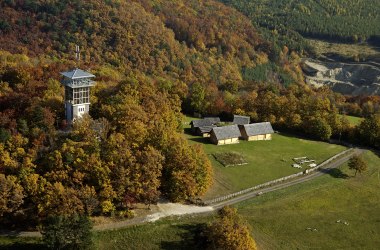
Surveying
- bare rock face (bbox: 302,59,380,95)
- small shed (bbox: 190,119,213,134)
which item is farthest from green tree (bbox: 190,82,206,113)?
bare rock face (bbox: 302,59,380,95)

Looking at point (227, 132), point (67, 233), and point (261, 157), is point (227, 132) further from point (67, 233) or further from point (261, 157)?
point (67, 233)

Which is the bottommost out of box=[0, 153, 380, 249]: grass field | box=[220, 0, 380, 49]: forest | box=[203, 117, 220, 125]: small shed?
box=[0, 153, 380, 249]: grass field

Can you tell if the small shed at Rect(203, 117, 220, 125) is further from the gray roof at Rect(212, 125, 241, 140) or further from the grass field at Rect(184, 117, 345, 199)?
the gray roof at Rect(212, 125, 241, 140)

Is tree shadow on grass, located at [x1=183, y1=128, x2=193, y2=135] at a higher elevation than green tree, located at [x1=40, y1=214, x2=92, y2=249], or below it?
higher

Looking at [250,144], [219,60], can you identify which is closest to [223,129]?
[250,144]

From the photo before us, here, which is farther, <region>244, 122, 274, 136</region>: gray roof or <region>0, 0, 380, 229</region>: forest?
<region>244, 122, 274, 136</region>: gray roof

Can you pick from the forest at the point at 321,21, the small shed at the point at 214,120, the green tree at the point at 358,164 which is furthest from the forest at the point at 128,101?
the forest at the point at 321,21

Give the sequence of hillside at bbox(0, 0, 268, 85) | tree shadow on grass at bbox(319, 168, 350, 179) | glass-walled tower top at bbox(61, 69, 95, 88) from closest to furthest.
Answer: glass-walled tower top at bbox(61, 69, 95, 88), tree shadow on grass at bbox(319, 168, 350, 179), hillside at bbox(0, 0, 268, 85)

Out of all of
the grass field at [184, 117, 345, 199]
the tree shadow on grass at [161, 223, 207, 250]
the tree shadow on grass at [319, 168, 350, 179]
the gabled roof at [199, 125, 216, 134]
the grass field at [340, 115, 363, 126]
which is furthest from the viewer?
the grass field at [340, 115, 363, 126]
